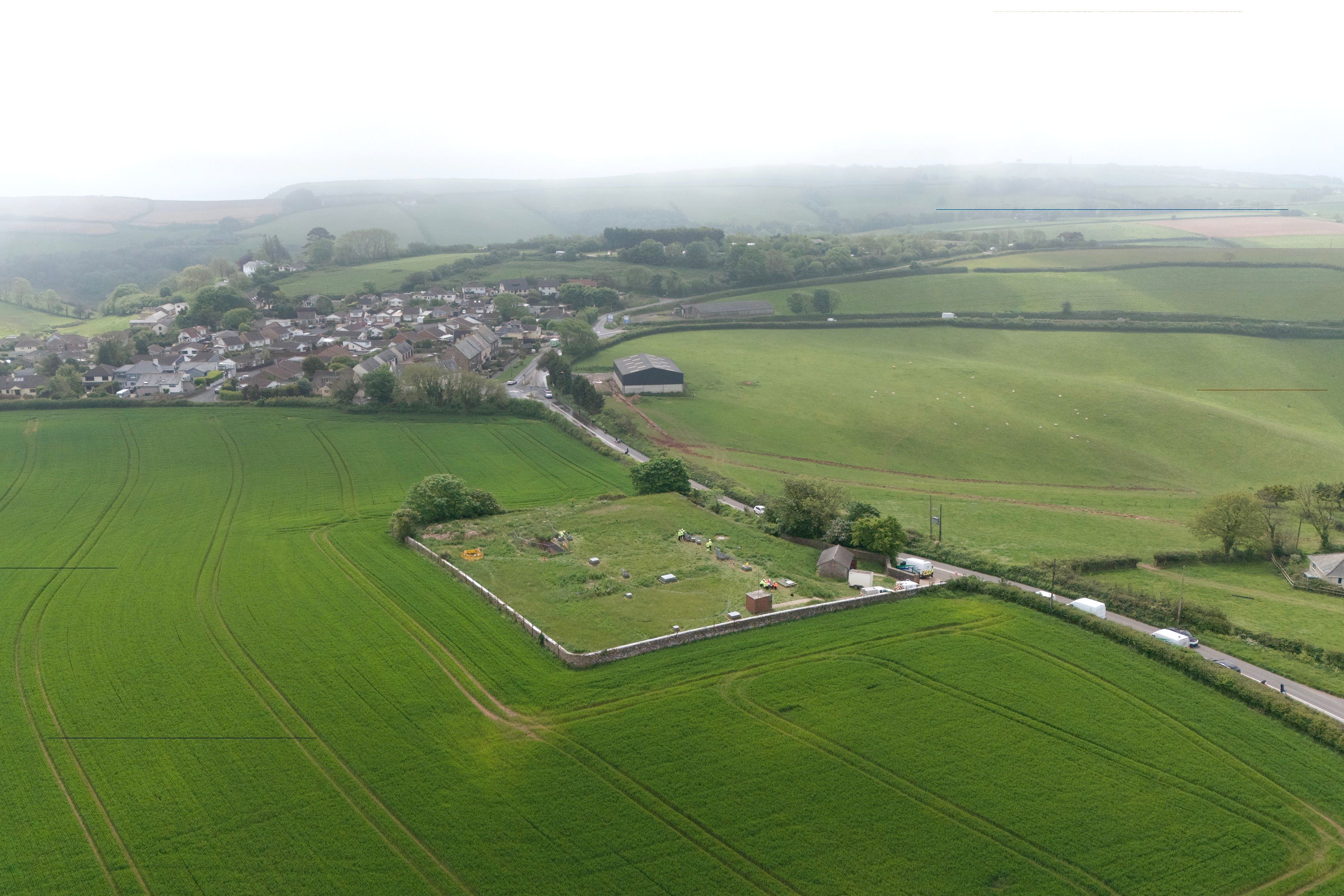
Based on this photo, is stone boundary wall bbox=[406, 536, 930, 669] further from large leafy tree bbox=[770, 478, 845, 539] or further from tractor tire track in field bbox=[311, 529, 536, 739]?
large leafy tree bbox=[770, 478, 845, 539]

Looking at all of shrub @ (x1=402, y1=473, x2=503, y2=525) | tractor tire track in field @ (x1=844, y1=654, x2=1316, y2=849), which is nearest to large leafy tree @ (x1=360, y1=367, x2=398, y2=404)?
shrub @ (x1=402, y1=473, x2=503, y2=525)

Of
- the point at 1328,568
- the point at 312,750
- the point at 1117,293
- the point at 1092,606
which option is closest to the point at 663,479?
the point at 1092,606

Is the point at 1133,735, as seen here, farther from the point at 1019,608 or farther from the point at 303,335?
the point at 303,335

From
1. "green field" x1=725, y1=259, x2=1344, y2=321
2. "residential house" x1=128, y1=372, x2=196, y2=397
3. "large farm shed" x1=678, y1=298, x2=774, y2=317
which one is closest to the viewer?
"residential house" x1=128, y1=372, x2=196, y2=397

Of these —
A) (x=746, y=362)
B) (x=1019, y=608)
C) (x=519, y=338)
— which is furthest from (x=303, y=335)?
(x=1019, y=608)

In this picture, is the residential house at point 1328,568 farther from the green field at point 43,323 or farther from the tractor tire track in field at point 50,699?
the green field at point 43,323

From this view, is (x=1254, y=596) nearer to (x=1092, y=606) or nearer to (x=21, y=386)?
(x=1092, y=606)
